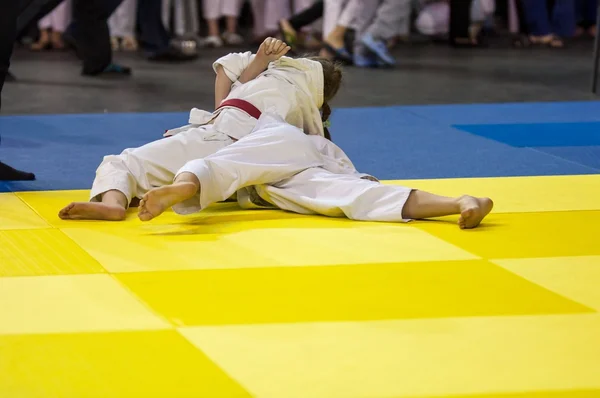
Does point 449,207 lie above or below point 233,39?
above

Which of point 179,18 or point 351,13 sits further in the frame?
point 179,18

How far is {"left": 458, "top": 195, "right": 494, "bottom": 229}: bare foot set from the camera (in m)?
4.06

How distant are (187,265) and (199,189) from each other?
24.9 inches

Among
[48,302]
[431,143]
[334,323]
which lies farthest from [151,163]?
[431,143]

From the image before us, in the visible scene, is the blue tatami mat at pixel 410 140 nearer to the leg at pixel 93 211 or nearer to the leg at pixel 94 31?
the leg at pixel 93 211

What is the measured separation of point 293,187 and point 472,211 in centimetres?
74

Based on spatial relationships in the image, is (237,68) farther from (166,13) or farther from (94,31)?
(166,13)

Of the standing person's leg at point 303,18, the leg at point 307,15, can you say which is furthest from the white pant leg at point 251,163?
the leg at point 307,15

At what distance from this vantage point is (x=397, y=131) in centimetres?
670

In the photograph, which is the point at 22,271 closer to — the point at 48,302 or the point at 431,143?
the point at 48,302

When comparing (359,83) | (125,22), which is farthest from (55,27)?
(359,83)

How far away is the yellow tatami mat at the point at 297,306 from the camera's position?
104 inches

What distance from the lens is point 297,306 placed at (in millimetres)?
3207

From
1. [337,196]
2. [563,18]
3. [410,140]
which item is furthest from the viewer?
[563,18]
